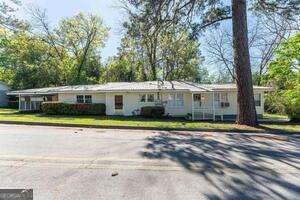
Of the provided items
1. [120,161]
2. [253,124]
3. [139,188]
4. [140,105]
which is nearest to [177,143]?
[120,161]

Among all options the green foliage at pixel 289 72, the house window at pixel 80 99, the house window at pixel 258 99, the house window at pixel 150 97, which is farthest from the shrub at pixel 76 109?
the green foliage at pixel 289 72

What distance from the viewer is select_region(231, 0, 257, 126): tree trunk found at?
2058 cm

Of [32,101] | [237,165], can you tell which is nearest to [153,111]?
[32,101]

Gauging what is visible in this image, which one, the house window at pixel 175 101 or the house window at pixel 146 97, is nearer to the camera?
the house window at pixel 175 101

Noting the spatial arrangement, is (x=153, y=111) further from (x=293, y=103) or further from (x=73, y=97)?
(x=293, y=103)

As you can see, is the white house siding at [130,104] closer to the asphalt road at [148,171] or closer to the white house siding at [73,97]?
the white house siding at [73,97]

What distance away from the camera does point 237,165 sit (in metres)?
8.74

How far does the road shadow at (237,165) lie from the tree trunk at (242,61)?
8380mm

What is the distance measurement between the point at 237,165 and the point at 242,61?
13.0 meters

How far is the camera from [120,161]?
8.96 m

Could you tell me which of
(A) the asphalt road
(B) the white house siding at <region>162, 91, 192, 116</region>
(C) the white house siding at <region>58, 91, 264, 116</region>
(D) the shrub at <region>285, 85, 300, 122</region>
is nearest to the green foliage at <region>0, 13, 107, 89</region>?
(C) the white house siding at <region>58, 91, 264, 116</region>

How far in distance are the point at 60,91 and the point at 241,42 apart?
60.3 ft

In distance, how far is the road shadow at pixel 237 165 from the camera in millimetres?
6461

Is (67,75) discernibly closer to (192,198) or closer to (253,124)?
(253,124)
